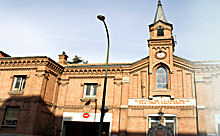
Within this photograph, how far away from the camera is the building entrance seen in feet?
71.1

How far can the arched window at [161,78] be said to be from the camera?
65.8ft

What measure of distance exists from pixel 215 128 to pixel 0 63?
67.8 feet

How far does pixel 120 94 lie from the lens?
2077 cm

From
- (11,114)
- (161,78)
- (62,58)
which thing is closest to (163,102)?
(161,78)

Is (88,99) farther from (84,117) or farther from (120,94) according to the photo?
(120,94)

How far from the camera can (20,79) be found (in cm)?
2084

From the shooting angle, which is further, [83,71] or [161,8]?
[161,8]

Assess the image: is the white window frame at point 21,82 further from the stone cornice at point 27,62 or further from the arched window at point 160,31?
the arched window at point 160,31

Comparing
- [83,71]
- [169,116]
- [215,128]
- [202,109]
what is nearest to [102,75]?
[83,71]

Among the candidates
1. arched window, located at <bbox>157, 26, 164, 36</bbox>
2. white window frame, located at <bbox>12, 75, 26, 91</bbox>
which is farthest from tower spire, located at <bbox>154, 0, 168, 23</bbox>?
white window frame, located at <bbox>12, 75, 26, 91</bbox>

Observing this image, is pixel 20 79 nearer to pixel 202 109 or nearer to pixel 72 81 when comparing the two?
pixel 72 81

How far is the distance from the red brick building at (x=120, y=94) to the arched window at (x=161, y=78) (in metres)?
0.09

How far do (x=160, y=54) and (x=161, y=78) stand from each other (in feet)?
7.70

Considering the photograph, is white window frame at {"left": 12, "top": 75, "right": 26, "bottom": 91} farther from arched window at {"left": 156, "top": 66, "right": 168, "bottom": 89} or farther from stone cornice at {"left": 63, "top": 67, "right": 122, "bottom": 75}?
arched window at {"left": 156, "top": 66, "right": 168, "bottom": 89}
